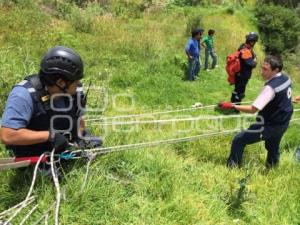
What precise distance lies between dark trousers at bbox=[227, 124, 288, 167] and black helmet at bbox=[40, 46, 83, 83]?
2.56 meters

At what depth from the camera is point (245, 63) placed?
7.84 m

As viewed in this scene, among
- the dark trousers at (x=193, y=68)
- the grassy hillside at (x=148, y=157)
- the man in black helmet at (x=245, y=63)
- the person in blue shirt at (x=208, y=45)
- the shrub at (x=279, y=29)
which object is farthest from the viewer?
the shrub at (x=279, y=29)

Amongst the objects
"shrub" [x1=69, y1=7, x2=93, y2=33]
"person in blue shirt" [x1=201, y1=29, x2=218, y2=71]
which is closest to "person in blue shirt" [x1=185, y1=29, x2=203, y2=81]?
"person in blue shirt" [x1=201, y1=29, x2=218, y2=71]

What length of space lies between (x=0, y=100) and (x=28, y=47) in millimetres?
4531

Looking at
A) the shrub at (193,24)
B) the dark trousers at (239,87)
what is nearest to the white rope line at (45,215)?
the dark trousers at (239,87)

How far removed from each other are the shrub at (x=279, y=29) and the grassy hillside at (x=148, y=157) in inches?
332

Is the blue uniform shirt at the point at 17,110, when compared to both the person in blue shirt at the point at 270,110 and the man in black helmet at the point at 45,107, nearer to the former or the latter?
the man in black helmet at the point at 45,107

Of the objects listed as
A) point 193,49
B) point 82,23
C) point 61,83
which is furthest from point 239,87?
point 82,23

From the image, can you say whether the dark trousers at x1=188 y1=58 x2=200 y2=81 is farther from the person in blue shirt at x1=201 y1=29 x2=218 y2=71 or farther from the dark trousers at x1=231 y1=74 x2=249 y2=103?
the dark trousers at x1=231 y1=74 x2=249 y2=103

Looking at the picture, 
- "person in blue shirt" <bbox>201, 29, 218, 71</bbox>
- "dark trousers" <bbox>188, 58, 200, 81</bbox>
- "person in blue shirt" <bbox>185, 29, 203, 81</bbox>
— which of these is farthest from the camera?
"person in blue shirt" <bbox>201, 29, 218, 71</bbox>

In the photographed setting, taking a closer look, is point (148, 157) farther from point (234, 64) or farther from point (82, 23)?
point (82, 23)

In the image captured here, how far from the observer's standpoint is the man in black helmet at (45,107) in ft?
10.0

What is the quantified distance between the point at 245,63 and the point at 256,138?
3117mm

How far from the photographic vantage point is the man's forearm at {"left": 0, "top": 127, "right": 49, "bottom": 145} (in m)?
3.05
